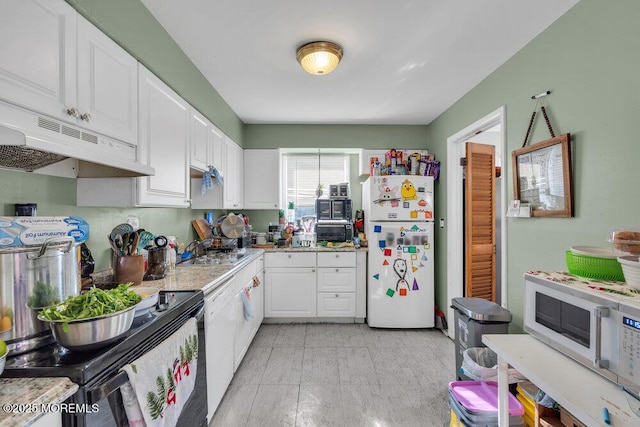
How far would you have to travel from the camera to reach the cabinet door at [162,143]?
1536 millimetres

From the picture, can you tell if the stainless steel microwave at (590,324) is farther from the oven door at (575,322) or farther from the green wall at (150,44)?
the green wall at (150,44)

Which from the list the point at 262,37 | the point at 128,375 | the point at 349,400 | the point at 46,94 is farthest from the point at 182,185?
the point at 349,400

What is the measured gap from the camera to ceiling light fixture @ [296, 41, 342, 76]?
1.90 m

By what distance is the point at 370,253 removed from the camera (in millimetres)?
3215

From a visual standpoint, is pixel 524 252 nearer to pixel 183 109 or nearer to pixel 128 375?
pixel 128 375

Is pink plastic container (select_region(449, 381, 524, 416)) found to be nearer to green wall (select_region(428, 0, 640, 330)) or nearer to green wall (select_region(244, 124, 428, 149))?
green wall (select_region(428, 0, 640, 330))

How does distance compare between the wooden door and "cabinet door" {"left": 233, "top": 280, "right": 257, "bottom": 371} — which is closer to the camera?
"cabinet door" {"left": 233, "top": 280, "right": 257, "bottom": 371}

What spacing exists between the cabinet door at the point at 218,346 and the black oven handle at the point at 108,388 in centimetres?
71

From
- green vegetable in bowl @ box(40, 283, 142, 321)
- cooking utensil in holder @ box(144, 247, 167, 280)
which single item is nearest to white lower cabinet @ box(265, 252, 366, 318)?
cooking utensil in holder @ box(144, 247, 167, 280)

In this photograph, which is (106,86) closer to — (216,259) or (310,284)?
(216,259)

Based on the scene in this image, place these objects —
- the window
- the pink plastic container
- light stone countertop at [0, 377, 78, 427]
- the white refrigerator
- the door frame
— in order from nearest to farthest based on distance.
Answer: light stone countertop at [0, 377, 78, 427] < the pink plastic container < the door frame < the white refrigerator < the window

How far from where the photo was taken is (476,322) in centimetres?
197

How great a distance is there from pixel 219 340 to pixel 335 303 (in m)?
1.70

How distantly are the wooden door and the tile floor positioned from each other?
0.74 meters
